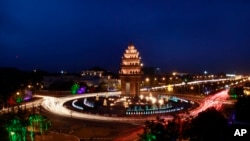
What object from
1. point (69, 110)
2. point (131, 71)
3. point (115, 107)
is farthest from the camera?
point (131, 71)

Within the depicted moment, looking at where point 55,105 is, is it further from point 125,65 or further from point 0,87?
point 125,65

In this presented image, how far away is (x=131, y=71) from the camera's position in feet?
239

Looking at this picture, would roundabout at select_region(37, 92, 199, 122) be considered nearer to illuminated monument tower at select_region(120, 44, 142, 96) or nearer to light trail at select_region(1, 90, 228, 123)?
light trail at select_region(1, 90, 228, 123)

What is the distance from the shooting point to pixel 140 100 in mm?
66500

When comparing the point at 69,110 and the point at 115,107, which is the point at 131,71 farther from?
the point at 69,110

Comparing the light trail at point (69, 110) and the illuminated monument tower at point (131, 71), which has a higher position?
the illuminated monument tower at point (131, 71)

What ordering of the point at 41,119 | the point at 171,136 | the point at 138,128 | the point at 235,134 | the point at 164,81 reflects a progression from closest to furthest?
the point at 235,134
the point at 171,136
the point at 41,119
the point at 138,128
the point at 164,81

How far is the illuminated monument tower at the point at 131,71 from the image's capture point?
73.1 meters

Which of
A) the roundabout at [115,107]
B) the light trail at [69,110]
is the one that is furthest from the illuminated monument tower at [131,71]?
Answer: the light trail at [69,110]

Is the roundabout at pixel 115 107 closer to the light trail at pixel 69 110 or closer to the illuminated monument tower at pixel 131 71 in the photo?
the light trail at pixel 69 110

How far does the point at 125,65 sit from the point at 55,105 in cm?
1646

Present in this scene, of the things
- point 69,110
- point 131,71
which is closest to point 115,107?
point 69,110

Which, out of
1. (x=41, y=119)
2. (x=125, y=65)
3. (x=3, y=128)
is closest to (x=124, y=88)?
(x=125, y=65)

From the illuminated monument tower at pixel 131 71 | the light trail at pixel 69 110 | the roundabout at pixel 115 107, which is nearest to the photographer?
the light trail at pixel 69 110
